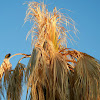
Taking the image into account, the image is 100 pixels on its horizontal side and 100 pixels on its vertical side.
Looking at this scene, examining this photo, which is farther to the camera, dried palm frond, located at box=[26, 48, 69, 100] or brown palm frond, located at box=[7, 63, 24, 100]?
brown palm frond, located at box=[7, 63, 24, 100]

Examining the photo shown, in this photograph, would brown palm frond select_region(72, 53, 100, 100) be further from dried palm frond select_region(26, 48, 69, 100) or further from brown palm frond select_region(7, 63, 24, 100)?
brown palm frond select_region(7, 63, 24, 100)

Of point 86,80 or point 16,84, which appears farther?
point 16,84

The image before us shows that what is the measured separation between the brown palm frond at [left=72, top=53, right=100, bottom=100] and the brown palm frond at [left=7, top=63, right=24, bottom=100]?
42.2 inches

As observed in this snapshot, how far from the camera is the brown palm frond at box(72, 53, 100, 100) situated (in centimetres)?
428

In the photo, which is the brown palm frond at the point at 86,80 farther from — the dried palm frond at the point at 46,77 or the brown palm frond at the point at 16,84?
the brown palm frond at the point at 16,84

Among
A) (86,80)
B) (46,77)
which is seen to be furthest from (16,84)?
(86,80)

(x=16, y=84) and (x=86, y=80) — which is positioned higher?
(x=16, y=84)

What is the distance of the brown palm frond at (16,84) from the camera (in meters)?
4.91

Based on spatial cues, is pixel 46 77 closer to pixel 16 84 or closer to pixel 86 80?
pixel 86 80

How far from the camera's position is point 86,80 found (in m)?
4.33

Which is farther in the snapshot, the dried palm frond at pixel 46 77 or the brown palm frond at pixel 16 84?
the brown palm frond at pixel 16 84

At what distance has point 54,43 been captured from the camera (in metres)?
5.15

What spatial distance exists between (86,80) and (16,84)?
1.37 m

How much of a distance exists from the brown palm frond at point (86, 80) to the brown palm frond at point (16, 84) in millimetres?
1071
